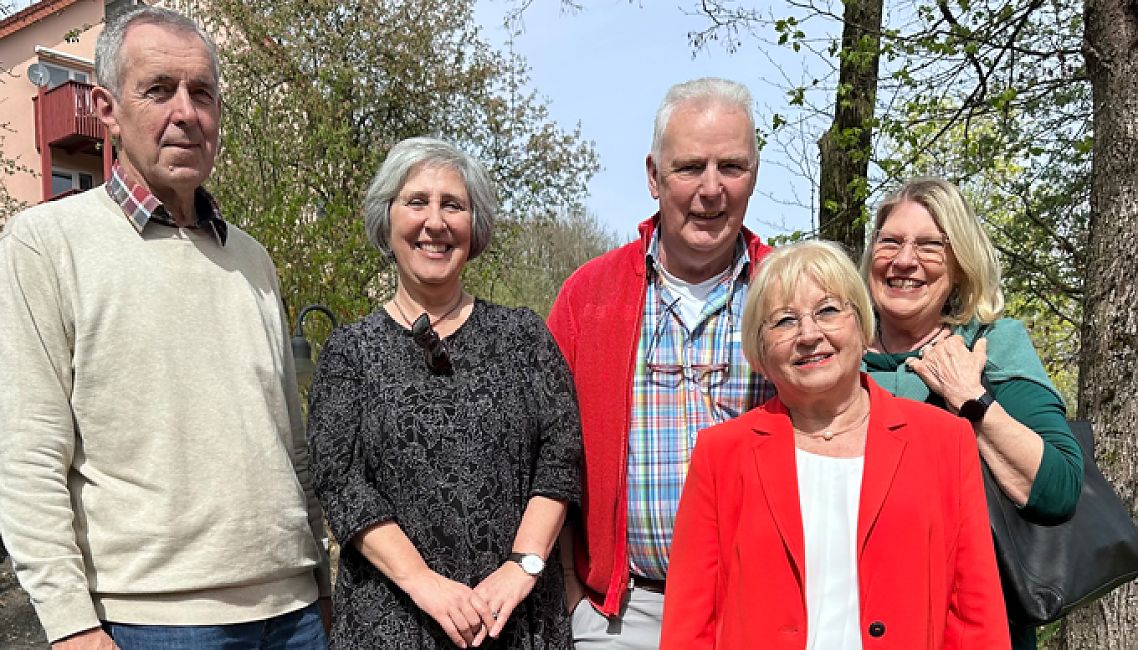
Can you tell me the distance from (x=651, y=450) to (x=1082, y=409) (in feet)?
9.63

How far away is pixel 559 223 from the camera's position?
692 inches

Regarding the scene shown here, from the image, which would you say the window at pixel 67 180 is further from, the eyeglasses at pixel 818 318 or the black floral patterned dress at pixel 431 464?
the eyeglasses at pixel 818 318

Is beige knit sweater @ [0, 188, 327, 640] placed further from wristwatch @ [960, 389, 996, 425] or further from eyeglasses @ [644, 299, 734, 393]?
wristwatch @ [960, 389, 996, 425]

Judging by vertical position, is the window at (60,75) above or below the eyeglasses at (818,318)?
above

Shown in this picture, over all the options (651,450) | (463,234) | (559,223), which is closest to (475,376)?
(463,234)

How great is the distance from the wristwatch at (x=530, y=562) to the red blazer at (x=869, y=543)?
345 mm

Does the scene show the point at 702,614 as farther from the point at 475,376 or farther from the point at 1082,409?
the point at 1082,409

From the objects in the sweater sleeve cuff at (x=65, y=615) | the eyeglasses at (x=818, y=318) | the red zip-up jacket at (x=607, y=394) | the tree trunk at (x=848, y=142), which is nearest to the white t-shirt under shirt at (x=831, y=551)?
the eyeglasses at (x=818, y=318)

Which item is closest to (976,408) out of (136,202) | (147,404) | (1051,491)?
(1051,491)

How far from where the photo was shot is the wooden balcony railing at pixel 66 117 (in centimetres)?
2112

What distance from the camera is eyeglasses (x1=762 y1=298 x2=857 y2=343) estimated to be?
2295 mm

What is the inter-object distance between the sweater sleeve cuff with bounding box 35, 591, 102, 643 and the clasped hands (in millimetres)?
759

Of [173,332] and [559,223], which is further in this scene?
[559,223]

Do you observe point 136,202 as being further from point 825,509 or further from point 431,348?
point 825,509
